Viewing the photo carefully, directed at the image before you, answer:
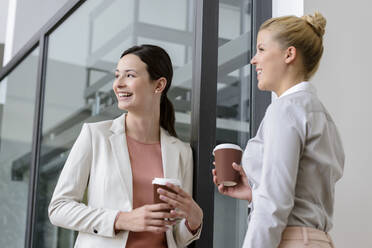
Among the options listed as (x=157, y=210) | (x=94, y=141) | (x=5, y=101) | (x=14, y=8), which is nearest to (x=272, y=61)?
(x=157, y=210)

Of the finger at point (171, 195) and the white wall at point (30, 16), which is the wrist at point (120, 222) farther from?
the white wall at point (30, 16)

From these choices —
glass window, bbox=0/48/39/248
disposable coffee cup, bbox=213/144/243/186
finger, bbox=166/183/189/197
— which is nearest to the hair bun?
disposable coffee cup, bbox=213/144/243/186

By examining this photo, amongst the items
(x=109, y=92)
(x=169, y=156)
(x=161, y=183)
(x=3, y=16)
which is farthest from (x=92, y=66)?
(x=3, y=16)

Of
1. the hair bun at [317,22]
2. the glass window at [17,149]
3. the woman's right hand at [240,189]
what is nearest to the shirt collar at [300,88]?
the hair bun at [317,22]

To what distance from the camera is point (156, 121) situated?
2316 millimetres

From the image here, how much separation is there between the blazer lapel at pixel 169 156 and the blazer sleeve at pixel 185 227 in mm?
60

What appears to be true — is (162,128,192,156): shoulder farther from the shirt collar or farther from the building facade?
the shirt collar

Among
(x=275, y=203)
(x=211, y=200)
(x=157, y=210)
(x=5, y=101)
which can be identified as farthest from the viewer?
(x=5, y=101)

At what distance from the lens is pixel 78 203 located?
2.06 metres

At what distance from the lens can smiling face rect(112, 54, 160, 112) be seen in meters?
2.20

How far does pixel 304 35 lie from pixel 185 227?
0.84m

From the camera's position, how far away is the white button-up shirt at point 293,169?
151cm

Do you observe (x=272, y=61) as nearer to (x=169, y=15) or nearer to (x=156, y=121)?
(x=156, y=121)

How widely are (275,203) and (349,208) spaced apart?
94 cm
